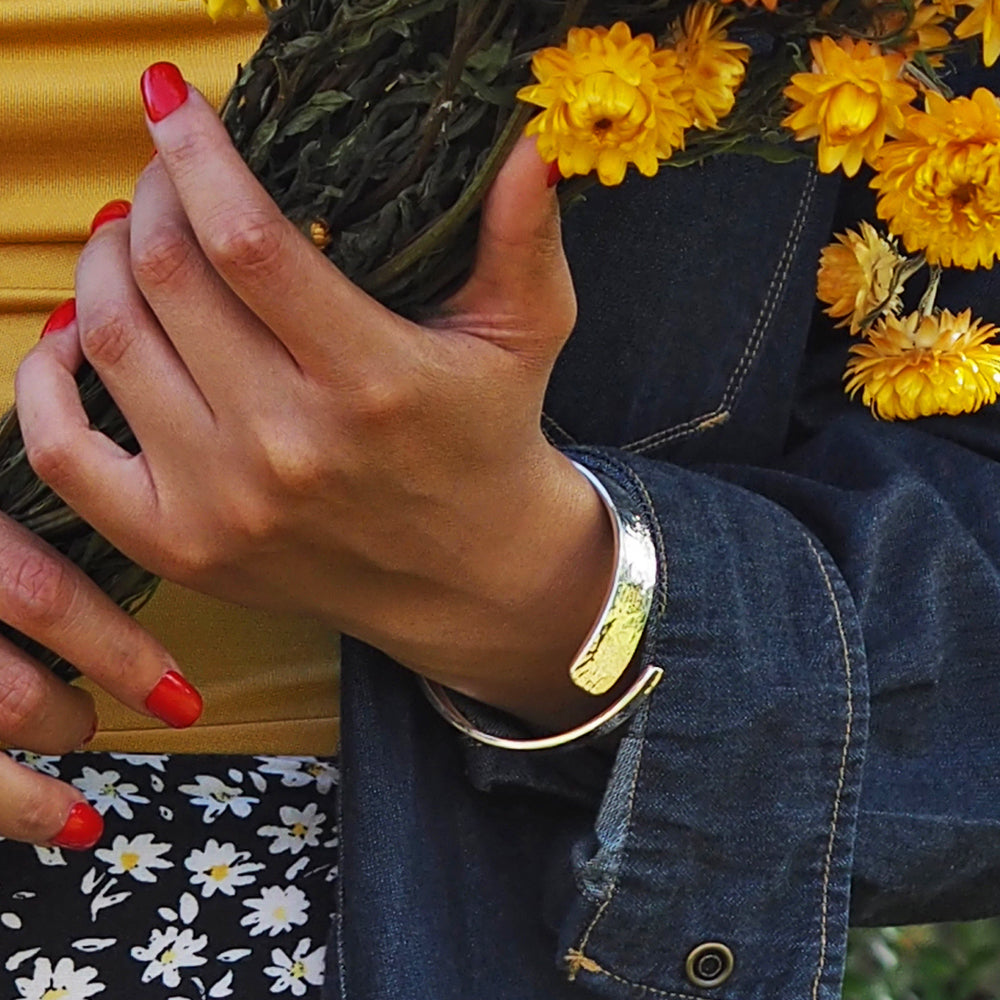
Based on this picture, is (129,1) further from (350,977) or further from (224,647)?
(350,977)

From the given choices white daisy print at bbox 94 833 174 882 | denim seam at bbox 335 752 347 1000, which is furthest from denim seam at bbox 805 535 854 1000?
white daisy print at bbox 94 833 174 882

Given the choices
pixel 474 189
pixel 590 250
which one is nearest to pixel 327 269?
pixel 474 189

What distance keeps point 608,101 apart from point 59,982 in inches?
20.7

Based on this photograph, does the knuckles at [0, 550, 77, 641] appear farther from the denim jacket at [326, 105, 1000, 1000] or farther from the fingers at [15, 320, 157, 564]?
the denim jacket at [326, 105, 1000, 1000]

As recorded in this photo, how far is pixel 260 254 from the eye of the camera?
1.46 ft

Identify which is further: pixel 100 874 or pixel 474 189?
pixel 100 874

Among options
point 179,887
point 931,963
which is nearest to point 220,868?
point 179,887

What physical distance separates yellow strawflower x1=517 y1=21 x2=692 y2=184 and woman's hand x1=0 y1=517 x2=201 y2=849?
0.32m

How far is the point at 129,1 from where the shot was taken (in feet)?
2.47

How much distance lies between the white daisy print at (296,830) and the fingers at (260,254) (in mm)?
329

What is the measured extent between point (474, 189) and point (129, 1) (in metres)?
0.42

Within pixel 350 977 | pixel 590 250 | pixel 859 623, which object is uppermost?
pixel 590 250

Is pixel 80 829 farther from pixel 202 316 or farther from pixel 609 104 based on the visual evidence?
pixel 609 104

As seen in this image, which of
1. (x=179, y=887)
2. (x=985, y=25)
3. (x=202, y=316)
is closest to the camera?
(x=985, y=25)
